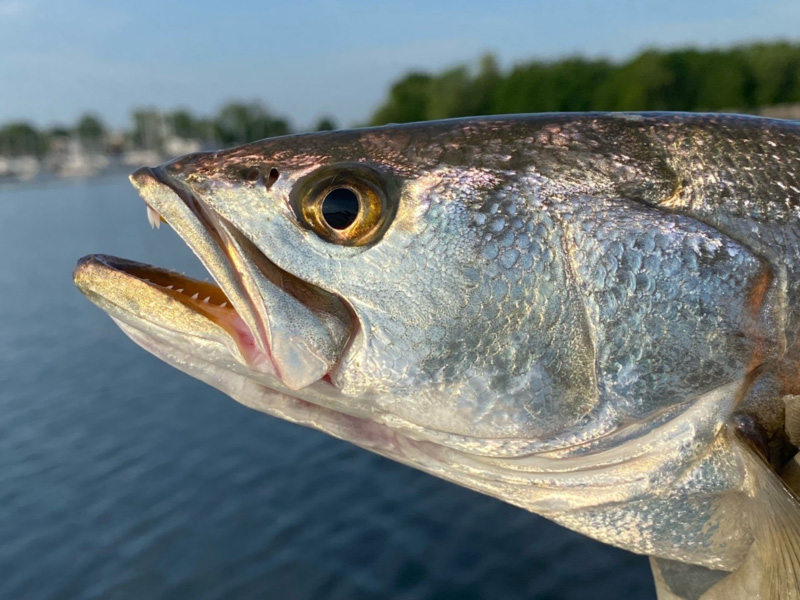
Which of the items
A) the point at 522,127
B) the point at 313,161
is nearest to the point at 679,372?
the point at 522,127

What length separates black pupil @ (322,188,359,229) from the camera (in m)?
1.85

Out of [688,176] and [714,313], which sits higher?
→ [688,176]

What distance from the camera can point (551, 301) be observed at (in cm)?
182

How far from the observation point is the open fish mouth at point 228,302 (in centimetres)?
185

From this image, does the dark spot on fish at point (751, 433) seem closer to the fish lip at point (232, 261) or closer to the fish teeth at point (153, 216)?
the fish lip at point (232, 261)

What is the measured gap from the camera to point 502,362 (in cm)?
185

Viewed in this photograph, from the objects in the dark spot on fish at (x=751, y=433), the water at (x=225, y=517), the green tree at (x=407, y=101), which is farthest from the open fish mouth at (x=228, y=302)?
the green tree at (x=407, y=101)

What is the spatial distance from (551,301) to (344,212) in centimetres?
61

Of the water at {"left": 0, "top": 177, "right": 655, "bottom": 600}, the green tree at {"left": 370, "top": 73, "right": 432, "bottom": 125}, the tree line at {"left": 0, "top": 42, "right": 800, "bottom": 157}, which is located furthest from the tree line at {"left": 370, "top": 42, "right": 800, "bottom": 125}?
the water at {"left": 0, "top": 177, "right": 655, "bottom": 600}

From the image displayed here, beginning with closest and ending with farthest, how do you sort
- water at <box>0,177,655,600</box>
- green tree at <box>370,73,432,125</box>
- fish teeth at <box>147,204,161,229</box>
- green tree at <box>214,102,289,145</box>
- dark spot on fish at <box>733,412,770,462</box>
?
1. dark spot on fish at <box>733,412,770,462</box>
2. fish teeth at <box>147,204,161,229</box>
3. water at <box>0,177,655,600</box>
4. green tree at <box>370,73,432,125</box>
5. green tree at <box>214,102,289,145</box>

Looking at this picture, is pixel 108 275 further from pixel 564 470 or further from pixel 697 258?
pixel 697 258

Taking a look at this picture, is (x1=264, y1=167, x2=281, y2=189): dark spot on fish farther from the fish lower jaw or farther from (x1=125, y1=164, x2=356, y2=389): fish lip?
the fish lower jaw

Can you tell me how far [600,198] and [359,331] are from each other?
758mm

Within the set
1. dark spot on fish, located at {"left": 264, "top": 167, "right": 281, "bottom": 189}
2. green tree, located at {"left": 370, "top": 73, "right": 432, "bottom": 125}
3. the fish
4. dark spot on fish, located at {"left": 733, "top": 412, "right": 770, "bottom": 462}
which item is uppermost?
green tree, located at {"left": 370, "top": 73, "right": 432, "bottom": 125}
